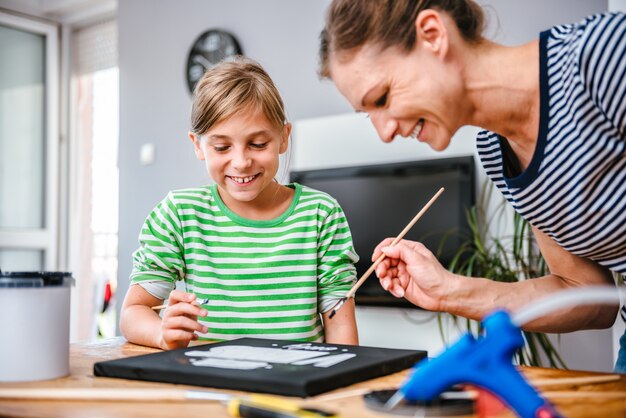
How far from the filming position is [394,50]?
1000 millimetres

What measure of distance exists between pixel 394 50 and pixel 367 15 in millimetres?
67

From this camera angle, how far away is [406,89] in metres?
1.00

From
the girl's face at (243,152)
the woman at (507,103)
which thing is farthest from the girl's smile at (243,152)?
the woman at (507,103)

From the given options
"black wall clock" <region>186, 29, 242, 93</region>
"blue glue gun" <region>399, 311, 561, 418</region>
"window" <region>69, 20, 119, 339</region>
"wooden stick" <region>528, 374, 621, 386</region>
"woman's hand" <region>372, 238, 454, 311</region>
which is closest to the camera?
"blue glue gun" <region>399, 311, 561, 418</region>

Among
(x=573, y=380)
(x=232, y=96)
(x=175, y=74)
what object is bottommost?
(x=573, y=380)

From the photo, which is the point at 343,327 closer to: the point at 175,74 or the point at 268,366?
the point at 268,366

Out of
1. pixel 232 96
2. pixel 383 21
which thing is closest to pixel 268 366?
pixel 383 21

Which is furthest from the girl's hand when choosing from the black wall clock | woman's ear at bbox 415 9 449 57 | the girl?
the black wall clock

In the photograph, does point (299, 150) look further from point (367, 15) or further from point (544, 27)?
point (367, 15)

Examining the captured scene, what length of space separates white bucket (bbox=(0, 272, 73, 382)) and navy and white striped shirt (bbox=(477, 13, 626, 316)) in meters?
0.71

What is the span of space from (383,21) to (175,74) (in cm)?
343

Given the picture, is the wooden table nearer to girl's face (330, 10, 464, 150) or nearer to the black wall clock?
girl's face (330, 10, 464, 150)

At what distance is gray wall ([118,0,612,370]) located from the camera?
360 cm

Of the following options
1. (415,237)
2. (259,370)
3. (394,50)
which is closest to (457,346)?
(259,370)
